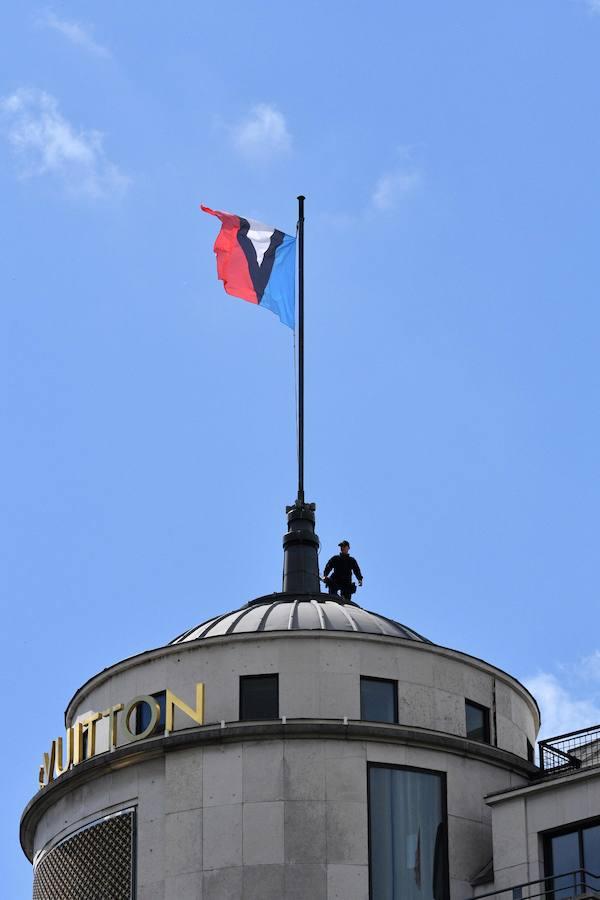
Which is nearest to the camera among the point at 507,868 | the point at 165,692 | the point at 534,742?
the point at 507,868

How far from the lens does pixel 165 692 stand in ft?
217

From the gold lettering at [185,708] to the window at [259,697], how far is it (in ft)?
3.76

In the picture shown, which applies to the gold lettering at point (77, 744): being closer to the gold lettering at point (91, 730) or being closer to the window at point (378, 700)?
the gold lettering at point (91, 730)

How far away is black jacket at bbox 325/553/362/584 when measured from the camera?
240 ft

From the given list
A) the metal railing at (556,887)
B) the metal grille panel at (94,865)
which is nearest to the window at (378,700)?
the metal railing at (556,887)

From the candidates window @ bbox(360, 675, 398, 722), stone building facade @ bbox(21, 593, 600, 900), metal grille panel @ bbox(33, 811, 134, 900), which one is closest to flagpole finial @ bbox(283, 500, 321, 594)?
stone building facade @ bbox(21, 593, 600, 900)

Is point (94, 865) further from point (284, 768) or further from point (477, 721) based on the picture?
point (477, 721)

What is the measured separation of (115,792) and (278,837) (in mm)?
5630

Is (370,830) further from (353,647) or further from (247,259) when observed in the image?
(247,259)

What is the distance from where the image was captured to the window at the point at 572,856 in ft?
198

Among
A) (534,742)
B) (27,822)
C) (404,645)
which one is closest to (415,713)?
(404,645)

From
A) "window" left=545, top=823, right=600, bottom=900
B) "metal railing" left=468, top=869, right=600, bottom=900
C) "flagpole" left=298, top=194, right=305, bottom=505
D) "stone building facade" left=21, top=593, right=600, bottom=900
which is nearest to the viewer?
"metal railing" left=468, top=869, right=600, bottom=900

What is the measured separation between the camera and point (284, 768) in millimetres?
63625

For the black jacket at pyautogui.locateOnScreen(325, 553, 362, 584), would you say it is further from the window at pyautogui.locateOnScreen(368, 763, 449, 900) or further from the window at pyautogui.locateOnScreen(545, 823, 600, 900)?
the window at pyautogui.locateOnScreen(545, 823, 600, 900)
